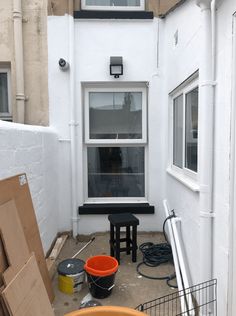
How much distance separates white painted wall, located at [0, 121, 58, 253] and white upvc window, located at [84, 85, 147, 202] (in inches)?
21.1

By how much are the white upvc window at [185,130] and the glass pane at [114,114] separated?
2.01 ft

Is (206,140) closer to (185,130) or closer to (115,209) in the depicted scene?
(185,130)

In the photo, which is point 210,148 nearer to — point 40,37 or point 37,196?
point 37,196

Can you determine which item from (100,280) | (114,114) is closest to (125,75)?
(114,114)

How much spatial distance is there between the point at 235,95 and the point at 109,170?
2.57 metres

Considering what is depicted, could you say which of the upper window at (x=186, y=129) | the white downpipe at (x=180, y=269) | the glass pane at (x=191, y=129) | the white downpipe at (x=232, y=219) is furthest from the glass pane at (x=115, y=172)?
the white downpipe at (x=232, y=219)

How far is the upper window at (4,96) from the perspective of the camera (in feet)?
12.7

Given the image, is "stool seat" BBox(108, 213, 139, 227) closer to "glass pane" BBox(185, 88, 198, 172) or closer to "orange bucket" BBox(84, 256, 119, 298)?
"orange bucket" BBox(84, 256, 119, 298)

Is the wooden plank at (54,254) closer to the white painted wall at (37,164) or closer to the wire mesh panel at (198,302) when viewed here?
the white painted wall at (37,164)

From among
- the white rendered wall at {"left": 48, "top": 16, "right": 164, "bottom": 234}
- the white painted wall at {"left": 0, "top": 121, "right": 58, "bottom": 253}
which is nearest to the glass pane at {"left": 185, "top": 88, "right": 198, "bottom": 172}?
the white rendered wall at {"left": 48, "top": 16, "right": 164, "bottom": 234}

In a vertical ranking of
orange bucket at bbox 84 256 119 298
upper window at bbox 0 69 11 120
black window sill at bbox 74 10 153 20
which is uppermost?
black window sill at bbox 74 10 153 20

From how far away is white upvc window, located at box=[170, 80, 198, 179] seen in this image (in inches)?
99.7

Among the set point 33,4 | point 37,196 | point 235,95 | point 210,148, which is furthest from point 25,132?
point 33,4

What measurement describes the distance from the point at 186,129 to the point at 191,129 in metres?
0.18
